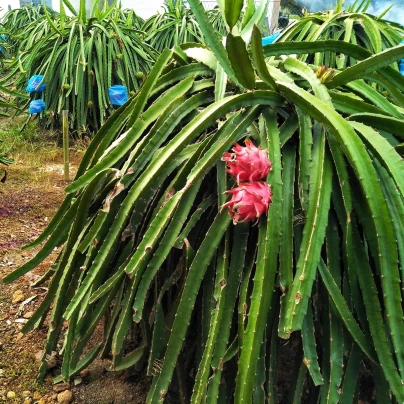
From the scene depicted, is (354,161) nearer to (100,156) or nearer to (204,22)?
(204,22)

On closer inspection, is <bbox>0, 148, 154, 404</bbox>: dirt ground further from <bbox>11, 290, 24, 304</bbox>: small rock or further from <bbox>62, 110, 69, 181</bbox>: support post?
<bbox>62, 110, 69, 181</bbox>: support post

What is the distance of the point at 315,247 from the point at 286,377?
66cm

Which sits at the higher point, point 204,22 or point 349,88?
point 204,22

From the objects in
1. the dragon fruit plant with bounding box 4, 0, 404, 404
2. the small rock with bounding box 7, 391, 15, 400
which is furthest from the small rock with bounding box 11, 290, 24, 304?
the dragon fruit plant with bounding box 4, 0, 404, 404

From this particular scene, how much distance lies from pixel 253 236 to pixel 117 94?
3084 millimetres

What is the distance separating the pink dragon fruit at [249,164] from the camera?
0.98 m

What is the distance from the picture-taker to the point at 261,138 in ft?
3.54

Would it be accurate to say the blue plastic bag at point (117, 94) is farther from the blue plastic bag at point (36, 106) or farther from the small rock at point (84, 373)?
the small rock at point (84, 373)

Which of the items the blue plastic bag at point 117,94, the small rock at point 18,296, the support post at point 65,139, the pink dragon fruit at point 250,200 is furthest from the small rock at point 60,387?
the blue plastic bag at point 117,94

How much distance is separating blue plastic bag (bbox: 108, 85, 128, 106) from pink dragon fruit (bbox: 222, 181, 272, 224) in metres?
3.07

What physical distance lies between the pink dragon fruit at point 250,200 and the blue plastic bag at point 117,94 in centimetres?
307

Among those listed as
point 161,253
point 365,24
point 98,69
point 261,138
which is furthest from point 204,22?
point 98,69

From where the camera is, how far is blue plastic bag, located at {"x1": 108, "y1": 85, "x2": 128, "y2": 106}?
12.7 feet

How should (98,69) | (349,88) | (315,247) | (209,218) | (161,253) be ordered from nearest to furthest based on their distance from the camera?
(315,247) < (161,253) < (209,218) < (349,88) < (98,69)
